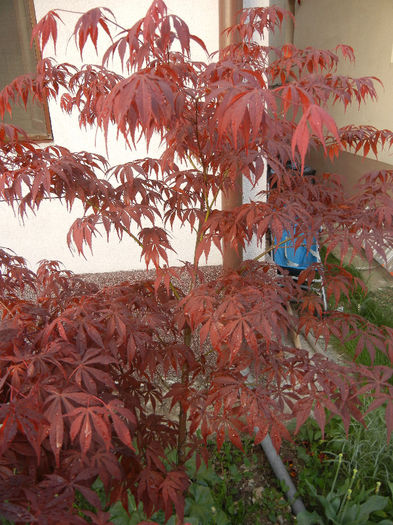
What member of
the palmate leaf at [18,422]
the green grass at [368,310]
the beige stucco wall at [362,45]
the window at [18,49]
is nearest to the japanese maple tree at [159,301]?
the palmate leaf at [18,422]

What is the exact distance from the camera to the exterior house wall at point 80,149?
348cm

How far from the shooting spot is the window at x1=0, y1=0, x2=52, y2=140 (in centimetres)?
345

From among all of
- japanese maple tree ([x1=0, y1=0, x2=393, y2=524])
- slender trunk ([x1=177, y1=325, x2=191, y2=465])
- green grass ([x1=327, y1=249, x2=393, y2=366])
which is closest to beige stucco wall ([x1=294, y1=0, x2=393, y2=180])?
green grass ([x1=327, y1=249, x2=393, y2=366])

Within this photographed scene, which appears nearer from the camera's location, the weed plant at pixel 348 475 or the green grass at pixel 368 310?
the weed plant at pixel 348 475

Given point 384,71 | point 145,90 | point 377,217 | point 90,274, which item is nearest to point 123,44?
point 145,90

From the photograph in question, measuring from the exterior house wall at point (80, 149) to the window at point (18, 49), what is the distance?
10cm

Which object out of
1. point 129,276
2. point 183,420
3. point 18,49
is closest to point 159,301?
point 183,420

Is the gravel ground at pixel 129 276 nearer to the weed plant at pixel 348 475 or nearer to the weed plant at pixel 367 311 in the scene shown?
the weed plant at pixel 367 311

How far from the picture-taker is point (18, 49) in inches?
139

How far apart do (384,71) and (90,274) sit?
3.89m

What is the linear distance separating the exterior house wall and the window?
10cm

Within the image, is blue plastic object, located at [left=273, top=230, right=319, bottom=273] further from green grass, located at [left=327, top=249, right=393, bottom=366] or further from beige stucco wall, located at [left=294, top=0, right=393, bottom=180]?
beige stucco wall, located at [left=294, top=0, right=393, bottom=180]

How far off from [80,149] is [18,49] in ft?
3.09

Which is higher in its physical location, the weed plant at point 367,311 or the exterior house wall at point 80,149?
A: the exterior house wall at point 80,149
